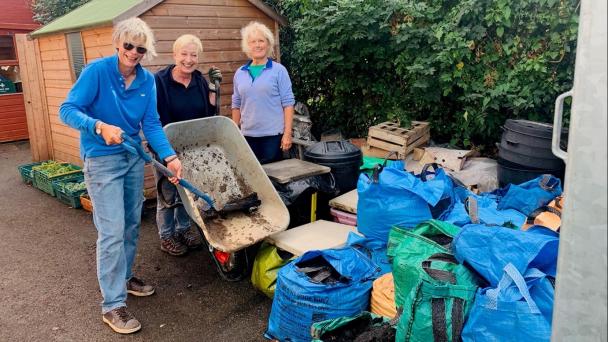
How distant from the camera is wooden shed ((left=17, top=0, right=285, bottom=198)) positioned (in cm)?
535

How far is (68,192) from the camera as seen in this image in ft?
19.0

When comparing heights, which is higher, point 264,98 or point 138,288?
point 264,98

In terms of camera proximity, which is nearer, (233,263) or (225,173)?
(233,263)

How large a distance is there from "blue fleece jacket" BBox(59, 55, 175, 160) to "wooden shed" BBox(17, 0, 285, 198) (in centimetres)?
225

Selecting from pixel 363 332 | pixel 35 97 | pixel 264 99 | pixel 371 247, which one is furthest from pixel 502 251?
pixel 35 97

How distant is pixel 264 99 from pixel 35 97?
16.2ft

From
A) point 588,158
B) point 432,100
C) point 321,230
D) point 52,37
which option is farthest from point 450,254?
point 52,37

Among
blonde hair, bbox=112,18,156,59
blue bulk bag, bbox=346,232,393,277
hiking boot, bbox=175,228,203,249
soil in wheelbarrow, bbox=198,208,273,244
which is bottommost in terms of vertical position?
hiking boot, bbox=175,228,203,249

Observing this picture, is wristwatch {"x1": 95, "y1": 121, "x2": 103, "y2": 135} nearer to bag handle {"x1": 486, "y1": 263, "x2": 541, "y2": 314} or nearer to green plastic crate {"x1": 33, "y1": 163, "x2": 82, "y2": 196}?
bag handle {"x1": 486, "y1": 263, "x2": 541, "y2": 314}

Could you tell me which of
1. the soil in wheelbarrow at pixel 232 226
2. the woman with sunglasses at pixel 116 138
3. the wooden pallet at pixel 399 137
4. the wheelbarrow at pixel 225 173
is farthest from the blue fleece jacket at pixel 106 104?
the wooden pallet at pixel 399 137

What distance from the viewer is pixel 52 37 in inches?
262

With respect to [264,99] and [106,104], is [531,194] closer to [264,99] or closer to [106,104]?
[264,99]

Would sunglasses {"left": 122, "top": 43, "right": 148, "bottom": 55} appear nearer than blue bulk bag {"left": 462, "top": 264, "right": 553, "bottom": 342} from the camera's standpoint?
No

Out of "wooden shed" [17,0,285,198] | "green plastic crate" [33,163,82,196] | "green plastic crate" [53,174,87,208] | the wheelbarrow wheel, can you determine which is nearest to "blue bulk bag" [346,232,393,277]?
the wheelbarrow wheel
